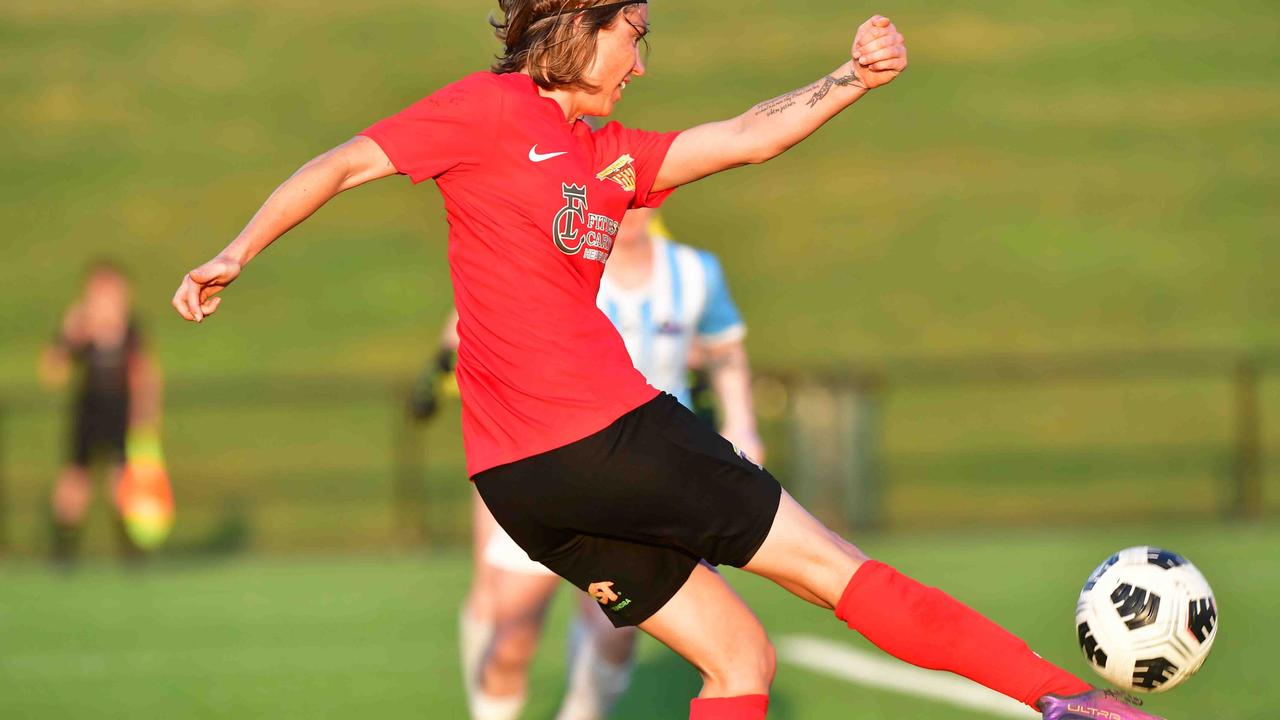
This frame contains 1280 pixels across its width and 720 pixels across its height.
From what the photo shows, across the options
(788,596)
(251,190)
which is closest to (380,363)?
(251,190)

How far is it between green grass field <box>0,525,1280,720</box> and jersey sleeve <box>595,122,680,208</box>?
328 cm

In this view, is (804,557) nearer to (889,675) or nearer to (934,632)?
(934,632)

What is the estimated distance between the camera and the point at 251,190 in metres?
26.0

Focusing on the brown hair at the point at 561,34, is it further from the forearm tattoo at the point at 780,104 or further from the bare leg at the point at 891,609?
the bare leg at the point at 891,609

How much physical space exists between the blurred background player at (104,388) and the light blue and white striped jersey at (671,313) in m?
7.81

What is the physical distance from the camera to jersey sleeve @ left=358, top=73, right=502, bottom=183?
3.87 metres

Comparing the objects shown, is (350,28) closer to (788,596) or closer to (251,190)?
(251,190)

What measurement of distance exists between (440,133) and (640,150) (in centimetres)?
54

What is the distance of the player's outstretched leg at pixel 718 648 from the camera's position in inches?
156

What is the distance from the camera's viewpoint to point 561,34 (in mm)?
4039

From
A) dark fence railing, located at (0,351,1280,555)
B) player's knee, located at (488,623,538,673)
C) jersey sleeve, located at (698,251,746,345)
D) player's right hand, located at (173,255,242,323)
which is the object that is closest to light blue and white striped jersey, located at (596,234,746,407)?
jersey sleeve, located at (698,251,746,345)

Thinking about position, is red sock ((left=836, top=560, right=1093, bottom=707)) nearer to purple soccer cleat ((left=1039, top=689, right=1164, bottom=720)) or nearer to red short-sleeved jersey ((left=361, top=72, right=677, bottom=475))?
purple soccer cleat ((left=1039, top=689, right=1164, bottom=720))

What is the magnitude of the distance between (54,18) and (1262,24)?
20.3 metres

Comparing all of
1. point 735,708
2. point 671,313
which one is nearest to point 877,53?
point 735,708
